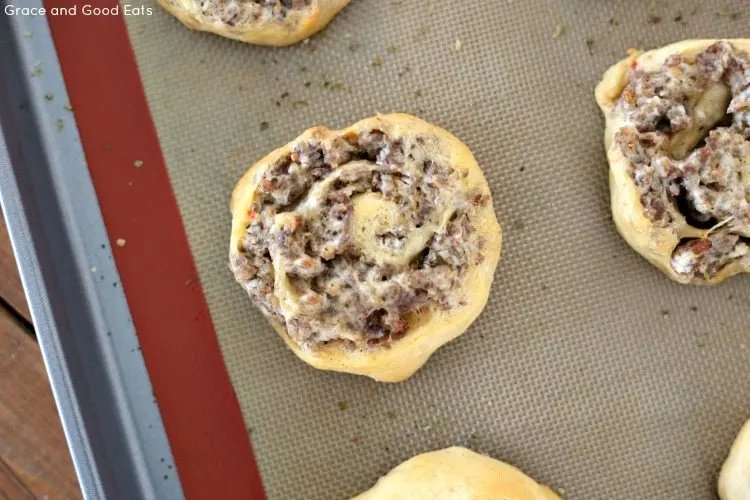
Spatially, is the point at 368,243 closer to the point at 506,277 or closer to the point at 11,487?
the point at 506,277

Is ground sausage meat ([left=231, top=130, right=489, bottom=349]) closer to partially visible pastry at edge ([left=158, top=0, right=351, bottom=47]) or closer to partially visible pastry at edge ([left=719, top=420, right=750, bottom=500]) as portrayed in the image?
partially visible pastry at edge ([left=158, top=0, right=351, bottom=47])

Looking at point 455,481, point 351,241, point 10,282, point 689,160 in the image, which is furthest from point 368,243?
point 10,282

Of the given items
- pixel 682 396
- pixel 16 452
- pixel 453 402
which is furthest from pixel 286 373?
pixel 682 396

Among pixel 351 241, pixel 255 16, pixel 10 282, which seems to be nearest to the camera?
pixel 351 241

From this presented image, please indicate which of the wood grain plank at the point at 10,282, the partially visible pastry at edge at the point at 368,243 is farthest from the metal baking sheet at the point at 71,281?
the partially visible pastry at edge at the point at 368,243

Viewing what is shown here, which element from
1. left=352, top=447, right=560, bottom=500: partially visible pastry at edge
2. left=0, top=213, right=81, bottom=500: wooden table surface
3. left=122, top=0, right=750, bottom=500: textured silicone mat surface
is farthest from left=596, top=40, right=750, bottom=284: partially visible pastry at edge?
left=0, top=213, right=81, bottom=500: wooden table surface

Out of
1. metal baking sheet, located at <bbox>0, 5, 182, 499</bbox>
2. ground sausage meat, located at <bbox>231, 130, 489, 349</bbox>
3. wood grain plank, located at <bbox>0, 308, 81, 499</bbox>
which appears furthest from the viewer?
wood grain plank, located at <bbox>0, 308, 81, 499</bbox>
